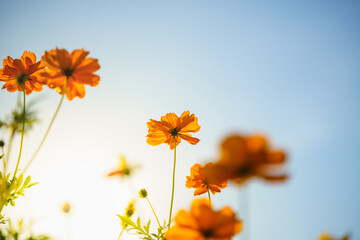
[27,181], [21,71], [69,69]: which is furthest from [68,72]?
[27,181]

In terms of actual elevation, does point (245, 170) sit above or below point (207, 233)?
above

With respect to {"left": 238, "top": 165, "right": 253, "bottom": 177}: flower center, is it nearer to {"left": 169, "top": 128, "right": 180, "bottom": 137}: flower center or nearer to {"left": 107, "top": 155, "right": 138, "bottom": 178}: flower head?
{"left": 107, "top": 155, "right": 138, "bottom": 178}: flower head

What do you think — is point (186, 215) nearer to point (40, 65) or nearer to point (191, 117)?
point (191, 117)

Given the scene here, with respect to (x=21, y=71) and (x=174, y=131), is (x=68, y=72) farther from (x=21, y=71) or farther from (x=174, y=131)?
(x=174, y=131)

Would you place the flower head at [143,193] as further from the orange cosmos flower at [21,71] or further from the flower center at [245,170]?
the flower center at [245,170]

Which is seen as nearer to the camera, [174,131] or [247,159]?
[247,159]

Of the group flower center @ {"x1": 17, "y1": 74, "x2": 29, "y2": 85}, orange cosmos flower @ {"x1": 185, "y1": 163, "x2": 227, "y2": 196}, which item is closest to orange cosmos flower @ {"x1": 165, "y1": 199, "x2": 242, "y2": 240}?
orange cosmos flower @ {"x1": 185, "y1": 163, "x2": 227, "y2": 196}

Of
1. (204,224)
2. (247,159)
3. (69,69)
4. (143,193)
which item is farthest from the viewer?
(143,193)
